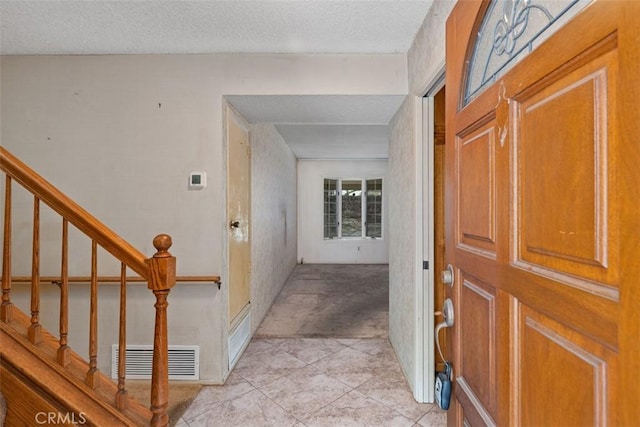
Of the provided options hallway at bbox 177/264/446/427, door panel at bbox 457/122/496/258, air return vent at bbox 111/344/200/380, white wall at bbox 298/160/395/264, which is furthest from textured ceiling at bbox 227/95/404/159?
white wall at bbox 298/160/395/264

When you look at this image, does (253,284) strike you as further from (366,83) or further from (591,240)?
(591,240)

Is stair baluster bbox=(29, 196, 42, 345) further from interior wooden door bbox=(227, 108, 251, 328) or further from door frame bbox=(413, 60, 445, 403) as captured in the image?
door frame bbox=(413, 60, 445, 403)

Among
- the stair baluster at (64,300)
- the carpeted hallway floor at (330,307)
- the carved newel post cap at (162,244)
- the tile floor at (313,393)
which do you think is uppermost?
the carved newel post cap at (162,244)

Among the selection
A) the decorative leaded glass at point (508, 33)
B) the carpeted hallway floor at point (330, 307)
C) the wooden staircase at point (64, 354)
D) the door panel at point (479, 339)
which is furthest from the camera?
the carpeted hallway floor at point (330, 307)

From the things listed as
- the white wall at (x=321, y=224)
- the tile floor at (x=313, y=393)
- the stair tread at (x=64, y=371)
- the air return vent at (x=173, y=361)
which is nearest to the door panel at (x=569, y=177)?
the stair tread at (x=64, y=371)

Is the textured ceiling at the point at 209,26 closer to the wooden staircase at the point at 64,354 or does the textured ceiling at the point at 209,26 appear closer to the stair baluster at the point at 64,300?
the wooden staircase at the point at 64,354

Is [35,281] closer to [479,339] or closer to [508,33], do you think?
[479,339]

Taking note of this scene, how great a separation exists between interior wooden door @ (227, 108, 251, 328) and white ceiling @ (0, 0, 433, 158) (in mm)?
301

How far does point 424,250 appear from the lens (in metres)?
2.08

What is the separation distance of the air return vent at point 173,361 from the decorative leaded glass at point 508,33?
2.38 m

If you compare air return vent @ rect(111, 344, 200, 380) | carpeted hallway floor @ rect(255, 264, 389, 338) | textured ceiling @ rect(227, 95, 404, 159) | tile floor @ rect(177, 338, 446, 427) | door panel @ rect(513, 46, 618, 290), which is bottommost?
tile floor @ rect(177, 338, 446, 427)

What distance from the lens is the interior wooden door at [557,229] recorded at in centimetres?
46

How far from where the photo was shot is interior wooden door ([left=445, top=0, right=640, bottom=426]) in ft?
1.50

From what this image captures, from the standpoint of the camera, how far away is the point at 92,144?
91.3 inches
